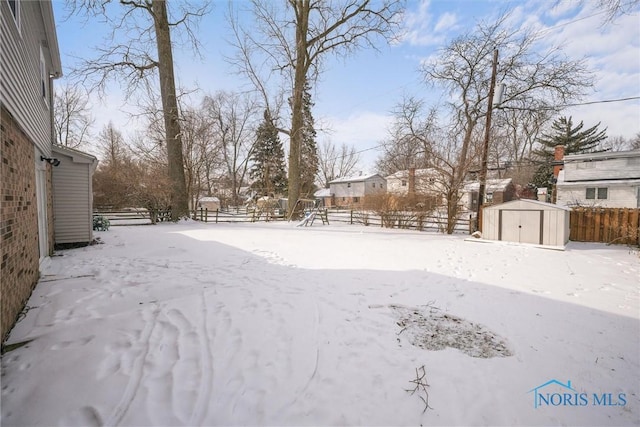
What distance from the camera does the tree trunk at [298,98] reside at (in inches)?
621

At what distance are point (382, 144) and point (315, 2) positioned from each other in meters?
8.75

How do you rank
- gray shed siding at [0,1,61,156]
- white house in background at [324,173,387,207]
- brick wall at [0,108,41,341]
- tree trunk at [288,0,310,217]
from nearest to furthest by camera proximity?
brick wall at [0,108,41,341], gray shed siding at [0,1,61,156], tree trunk at [288,0,310,217], white house in background at [324,173,387,207]

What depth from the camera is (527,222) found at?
8594mm

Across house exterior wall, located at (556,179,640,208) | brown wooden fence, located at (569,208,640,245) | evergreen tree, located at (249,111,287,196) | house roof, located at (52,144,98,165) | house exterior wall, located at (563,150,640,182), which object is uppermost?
evergreen tree, located at (249,111,287,196)

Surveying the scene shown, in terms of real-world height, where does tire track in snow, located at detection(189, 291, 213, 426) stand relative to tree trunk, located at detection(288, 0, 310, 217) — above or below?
below

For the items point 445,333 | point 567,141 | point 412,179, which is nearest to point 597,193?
point 412,179

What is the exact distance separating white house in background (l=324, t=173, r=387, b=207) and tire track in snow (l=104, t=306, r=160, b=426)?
36094 millimetres

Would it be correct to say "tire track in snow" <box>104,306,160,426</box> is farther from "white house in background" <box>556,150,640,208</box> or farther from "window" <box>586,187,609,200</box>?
"window" <box>586,187,609,200</box>

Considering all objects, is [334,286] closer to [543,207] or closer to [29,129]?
[29,129]

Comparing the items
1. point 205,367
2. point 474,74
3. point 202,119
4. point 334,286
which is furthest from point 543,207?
point 202,119

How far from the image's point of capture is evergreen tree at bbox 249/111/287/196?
116ft

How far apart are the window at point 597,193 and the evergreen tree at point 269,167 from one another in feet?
93.8

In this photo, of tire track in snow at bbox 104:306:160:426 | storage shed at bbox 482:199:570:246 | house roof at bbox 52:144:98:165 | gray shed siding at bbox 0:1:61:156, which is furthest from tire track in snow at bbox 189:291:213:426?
storage shed at bbox 482:199:570:246

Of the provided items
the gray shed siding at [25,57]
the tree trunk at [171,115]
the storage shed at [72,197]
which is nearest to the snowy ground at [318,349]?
the gray shed siding at [25,57]
